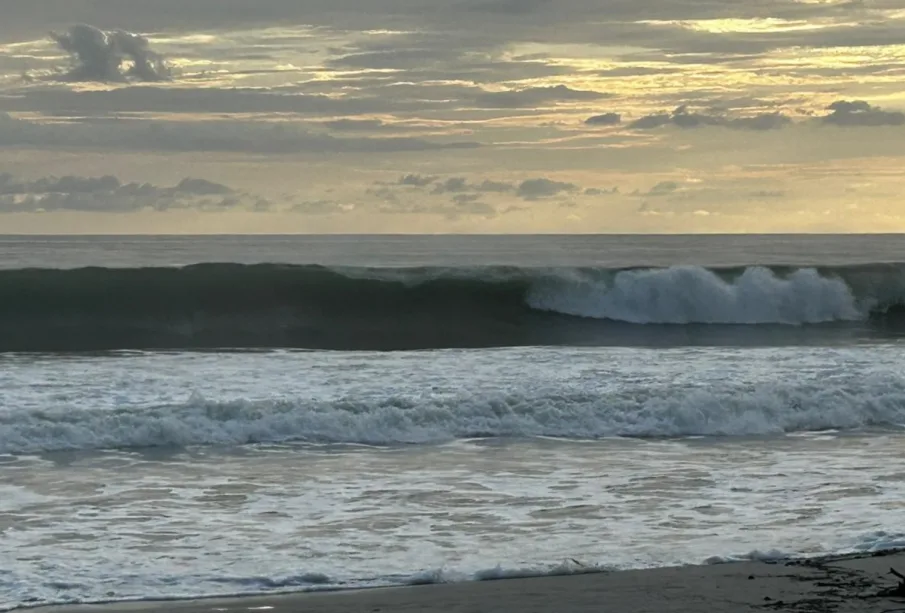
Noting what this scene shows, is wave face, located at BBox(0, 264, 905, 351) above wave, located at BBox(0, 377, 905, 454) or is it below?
below

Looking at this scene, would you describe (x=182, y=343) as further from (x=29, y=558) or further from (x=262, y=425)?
(x=29, y=558)

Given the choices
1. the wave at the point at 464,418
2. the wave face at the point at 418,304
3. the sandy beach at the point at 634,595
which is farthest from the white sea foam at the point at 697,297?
the sandy beach at the point at 634,595

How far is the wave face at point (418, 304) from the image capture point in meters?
22.7

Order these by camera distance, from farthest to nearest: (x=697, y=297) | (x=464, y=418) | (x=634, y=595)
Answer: (x=697, y=297), (x=464, y=418), (x=634, y=595)

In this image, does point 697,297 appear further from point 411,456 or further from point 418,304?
point 411,456

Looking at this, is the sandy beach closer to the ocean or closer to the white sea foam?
the ocean

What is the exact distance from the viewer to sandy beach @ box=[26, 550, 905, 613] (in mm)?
5676

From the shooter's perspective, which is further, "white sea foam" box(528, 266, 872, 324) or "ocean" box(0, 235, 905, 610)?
"white sea foam" box(528, 266, 872, 324)

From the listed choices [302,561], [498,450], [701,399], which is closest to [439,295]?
[701,399]

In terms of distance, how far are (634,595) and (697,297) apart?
22115 millimetres

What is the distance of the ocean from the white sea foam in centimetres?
379

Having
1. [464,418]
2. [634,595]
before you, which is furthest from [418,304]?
[634,595]

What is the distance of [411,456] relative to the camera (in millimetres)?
10281

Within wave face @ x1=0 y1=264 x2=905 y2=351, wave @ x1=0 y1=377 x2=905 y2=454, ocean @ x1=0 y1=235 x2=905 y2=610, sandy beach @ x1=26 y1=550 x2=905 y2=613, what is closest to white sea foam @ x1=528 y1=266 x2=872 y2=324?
wave face @ x1=0 y1=264 x2=905 y2=351
